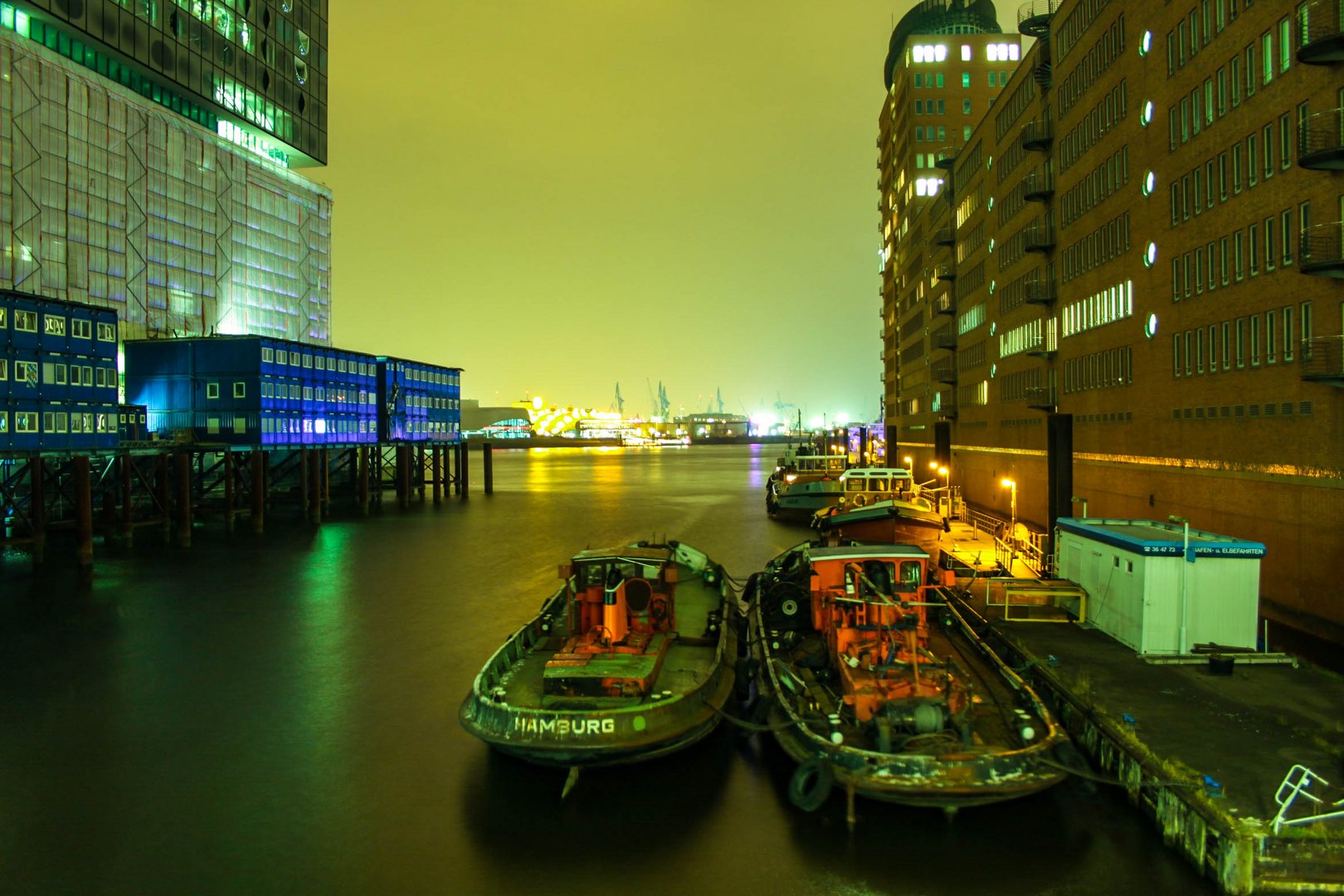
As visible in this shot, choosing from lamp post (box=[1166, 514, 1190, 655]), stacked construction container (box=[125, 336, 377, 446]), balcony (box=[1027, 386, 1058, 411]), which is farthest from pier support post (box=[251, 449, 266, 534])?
lamp post (box=[1166, 514, 1190, 655])

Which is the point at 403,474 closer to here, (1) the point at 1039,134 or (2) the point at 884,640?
(1) the point at 1039,134

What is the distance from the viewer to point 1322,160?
2169 cm

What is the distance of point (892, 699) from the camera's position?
13438 millimetres

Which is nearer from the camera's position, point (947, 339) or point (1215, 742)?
point (1215, 742)

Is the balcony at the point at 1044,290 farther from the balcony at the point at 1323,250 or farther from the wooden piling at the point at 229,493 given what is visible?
the wooden piling at the point at 229,493

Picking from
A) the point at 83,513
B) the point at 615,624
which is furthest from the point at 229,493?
the point at 615,624

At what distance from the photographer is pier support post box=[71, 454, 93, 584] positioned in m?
38.3

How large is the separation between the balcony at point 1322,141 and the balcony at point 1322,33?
133 cm

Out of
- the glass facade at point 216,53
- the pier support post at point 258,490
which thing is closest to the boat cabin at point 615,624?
the pier support post at point 258,490

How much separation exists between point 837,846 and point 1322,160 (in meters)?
20.7

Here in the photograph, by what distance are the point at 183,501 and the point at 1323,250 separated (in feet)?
163

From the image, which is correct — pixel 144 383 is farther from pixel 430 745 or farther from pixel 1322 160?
pixel 1322 160

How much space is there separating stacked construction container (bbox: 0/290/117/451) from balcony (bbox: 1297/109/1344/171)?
44.8 metres

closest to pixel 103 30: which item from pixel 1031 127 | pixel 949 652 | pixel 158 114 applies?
pixel 158 114
